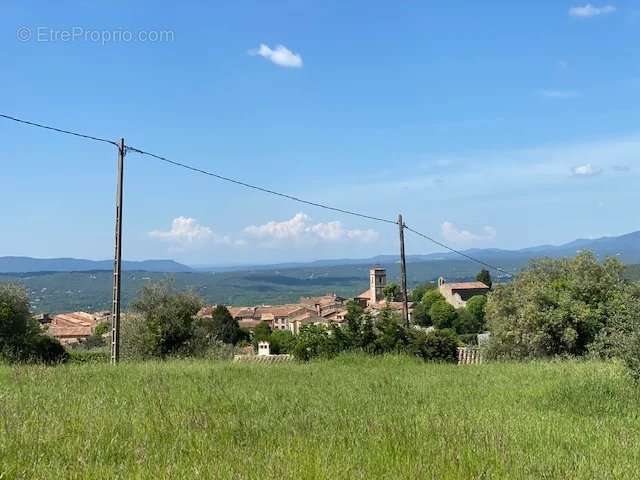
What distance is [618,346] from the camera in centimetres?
970

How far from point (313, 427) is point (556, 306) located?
1052 inches

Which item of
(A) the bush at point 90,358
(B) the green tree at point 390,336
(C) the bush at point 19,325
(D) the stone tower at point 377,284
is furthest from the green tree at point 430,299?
(B) the green tree at point 390,336

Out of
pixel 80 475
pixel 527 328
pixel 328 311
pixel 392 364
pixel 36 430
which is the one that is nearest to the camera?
pixel 80 475

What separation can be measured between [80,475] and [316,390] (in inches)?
217

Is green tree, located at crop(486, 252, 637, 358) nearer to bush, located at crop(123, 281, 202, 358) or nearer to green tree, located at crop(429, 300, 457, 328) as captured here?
bush, located at crop(123, 281, 202, 358)

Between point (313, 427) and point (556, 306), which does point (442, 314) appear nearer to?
point (556, 306)

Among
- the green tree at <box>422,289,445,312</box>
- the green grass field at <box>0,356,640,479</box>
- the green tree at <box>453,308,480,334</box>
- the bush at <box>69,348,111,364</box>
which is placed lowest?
the green tree at <box>453,308,480,334</box>

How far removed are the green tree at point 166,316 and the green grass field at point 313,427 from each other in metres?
11.0

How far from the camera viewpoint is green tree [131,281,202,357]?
2241cm

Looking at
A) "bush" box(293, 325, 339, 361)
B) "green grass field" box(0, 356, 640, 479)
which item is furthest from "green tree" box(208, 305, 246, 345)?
"green grass field" box(0, 356, 640, 479)

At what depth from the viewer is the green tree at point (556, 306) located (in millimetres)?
28406

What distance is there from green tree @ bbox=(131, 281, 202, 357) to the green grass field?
1099 centimetres

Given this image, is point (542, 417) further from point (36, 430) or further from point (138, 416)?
point (36, 430)

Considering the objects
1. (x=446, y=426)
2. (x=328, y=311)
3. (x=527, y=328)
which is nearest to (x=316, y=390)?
(x=446, y=426)
